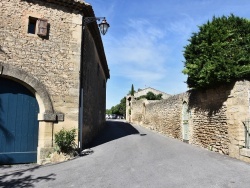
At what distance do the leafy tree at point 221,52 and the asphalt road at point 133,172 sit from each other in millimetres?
3124

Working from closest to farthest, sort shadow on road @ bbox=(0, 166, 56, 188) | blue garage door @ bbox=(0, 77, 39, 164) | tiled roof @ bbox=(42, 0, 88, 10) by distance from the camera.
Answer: shadow on road @ bbox=(0, 166, 56, 188), blue garage door @ bbox=(0, 77, 39, 164), tiled roof @ bbox=(42, 0, 88, 10)

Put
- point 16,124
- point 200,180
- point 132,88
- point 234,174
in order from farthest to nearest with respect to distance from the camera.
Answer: point 132,88 < point 16,124 < point 234,174 < point 200,180

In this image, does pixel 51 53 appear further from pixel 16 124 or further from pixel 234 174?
pixel 234 174

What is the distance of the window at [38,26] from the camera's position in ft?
27.7

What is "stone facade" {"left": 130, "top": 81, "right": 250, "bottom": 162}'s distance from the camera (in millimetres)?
8992

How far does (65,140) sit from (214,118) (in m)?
6.25

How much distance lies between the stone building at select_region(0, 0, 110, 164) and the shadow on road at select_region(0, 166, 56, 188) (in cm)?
150

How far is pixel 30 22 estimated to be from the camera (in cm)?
855

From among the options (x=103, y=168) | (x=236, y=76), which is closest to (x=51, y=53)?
(x=103, y=168)

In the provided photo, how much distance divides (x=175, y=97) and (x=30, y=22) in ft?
33.3

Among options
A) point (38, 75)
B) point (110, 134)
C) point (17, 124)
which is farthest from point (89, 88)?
point (110, 134)

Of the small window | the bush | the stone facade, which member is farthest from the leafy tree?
the small window

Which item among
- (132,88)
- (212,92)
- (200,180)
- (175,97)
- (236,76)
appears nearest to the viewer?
(200,180)

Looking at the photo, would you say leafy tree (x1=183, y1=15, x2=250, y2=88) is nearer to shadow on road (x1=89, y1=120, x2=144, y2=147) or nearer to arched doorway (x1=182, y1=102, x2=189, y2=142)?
arched doorway (x1=182, y1=102, x2=189, y2=142)
